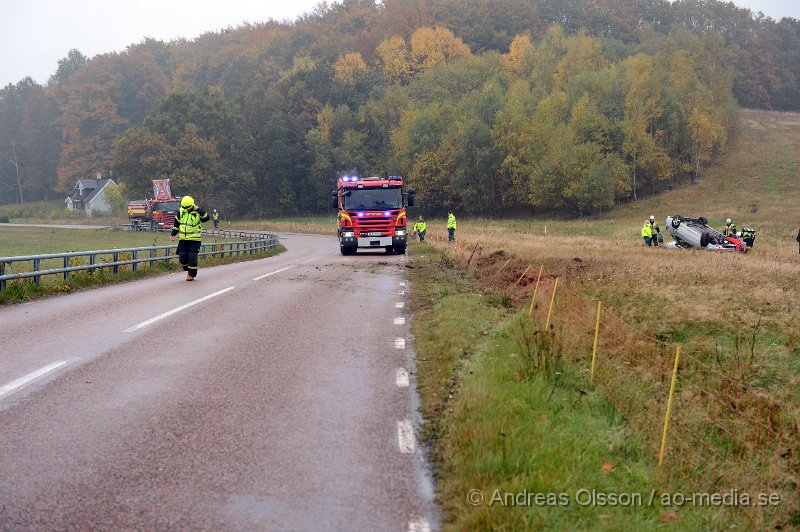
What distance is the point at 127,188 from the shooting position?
83.9m

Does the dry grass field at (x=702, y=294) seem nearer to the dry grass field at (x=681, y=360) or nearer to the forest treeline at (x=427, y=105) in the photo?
the dry grass field at (x=681, y=360)

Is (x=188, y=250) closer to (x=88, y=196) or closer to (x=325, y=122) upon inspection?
(x=325, y=122)

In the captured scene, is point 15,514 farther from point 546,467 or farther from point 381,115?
point 381,115

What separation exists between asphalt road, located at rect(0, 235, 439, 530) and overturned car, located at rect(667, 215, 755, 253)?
24452 mm

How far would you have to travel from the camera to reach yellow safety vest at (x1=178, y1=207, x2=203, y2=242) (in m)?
18.0

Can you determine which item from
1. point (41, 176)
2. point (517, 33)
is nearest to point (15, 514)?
point (517, 33)

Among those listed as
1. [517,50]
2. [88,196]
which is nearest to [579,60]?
[517,50]

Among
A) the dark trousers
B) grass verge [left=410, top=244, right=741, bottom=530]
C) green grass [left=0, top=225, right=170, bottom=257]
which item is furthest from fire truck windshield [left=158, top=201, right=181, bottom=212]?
Result: grass verge [left=410, top=244, right=741, bottom=530]

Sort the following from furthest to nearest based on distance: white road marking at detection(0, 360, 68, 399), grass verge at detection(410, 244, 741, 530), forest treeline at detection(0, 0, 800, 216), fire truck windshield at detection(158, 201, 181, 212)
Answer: forest treeline at detection(0, 0, 800, 216) < fire truck windshield at detection(158, 201, 181, 212) < white road marking at detection(0, 360, 68, 399) < grass verge at detection(410, 244, 741, 530)

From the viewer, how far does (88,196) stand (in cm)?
11894

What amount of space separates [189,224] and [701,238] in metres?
24.2

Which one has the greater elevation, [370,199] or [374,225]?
[370,199]

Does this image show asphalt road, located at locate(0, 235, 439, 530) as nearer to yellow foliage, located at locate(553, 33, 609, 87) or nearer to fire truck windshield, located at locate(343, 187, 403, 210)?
fire truck windshield, located at locate(343, 187, 403, 210)

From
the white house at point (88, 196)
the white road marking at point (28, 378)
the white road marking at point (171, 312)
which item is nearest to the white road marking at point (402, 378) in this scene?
the white road marking at point (28, 378)
